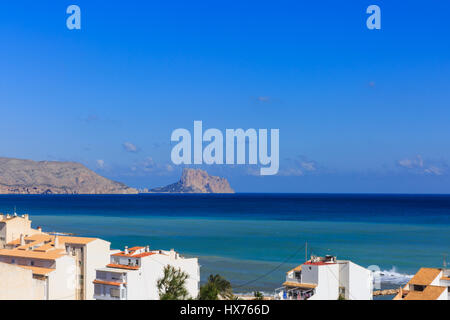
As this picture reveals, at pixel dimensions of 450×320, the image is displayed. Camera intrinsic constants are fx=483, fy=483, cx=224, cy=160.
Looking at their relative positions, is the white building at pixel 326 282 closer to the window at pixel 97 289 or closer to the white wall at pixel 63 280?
the window at pixel 97 289

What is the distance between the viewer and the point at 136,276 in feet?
72.8

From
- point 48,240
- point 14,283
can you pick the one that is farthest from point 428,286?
point 48,240

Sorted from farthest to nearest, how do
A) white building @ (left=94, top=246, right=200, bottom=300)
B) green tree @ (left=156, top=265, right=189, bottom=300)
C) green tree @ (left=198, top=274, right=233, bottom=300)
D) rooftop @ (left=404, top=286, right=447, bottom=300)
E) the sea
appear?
1. the sea
2. green tree @ (left=156, top=265, right=189, bottom=300)
3. white building @ (left=94, top=246, right=200, bottom=300)
4. green tree @ (left=198, top=274, right=233, bottom=300)
5. rooftop @ (left=404, top=286, right=447, bottom=300)

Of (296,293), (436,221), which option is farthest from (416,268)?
(436,221)

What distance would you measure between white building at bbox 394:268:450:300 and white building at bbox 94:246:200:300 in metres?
9.68

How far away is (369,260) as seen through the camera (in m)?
40.4

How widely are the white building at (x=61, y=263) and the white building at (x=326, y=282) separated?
9669 millimetres

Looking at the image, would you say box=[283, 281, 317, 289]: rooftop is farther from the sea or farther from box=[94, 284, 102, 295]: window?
box=[94, 284, 102, 295]: window

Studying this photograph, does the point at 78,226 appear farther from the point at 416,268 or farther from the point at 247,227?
the point at 416,268

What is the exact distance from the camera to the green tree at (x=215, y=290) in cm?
1972

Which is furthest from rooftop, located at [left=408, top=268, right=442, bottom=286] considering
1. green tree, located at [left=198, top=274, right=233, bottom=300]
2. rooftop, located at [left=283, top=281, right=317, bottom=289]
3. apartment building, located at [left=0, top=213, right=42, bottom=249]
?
apartment building, located at [left=0, top=213, right=42, bottom=249]

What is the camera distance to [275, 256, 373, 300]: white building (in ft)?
66.7

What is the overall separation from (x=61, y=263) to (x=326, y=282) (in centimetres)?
1204

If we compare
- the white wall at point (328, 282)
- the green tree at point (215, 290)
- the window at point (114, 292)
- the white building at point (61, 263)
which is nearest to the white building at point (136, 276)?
the window at point (114, 292)
